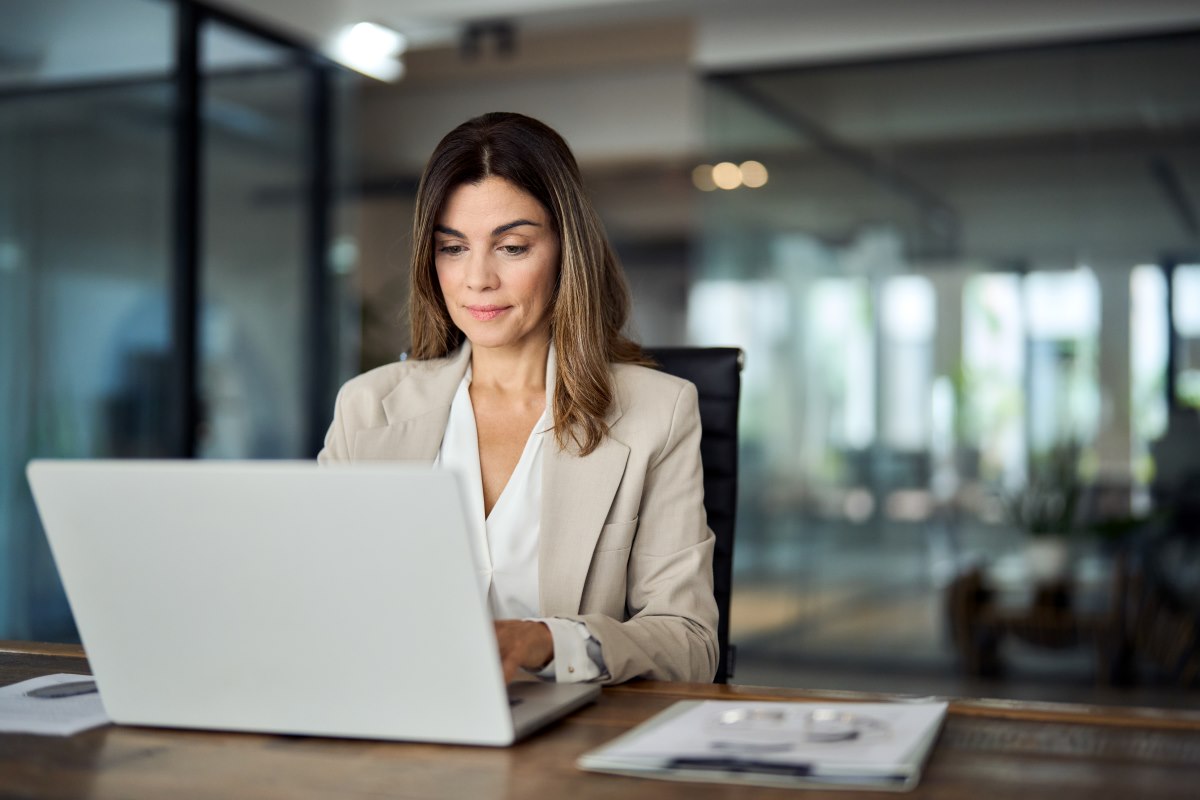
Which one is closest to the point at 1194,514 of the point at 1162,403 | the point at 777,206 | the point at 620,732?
the point at 1162,403

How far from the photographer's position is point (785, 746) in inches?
39.1

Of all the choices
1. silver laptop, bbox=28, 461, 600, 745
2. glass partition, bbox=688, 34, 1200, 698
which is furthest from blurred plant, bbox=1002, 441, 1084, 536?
silver laptop, bbox=28, 461, 600, 745

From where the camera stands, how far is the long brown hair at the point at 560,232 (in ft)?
5.97

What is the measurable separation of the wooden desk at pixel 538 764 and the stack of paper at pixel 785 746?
2 cm

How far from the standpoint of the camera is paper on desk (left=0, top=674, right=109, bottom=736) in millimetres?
1115

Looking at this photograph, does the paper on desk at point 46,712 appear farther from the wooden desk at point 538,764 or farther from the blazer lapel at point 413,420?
the blazer lapel at point 413,420

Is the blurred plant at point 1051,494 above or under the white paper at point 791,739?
under

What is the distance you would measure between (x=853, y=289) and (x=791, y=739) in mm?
4746

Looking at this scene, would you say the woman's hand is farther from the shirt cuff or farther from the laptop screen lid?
the laptop screen lid

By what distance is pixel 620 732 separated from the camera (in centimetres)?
111

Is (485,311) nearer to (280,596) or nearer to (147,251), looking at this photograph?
(280,596)

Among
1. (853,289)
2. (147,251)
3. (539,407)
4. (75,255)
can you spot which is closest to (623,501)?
(539,407)

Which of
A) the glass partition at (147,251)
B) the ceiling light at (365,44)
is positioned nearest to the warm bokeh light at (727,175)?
the ceiling light at (365,44)

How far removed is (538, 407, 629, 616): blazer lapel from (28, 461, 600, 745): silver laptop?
57cm
